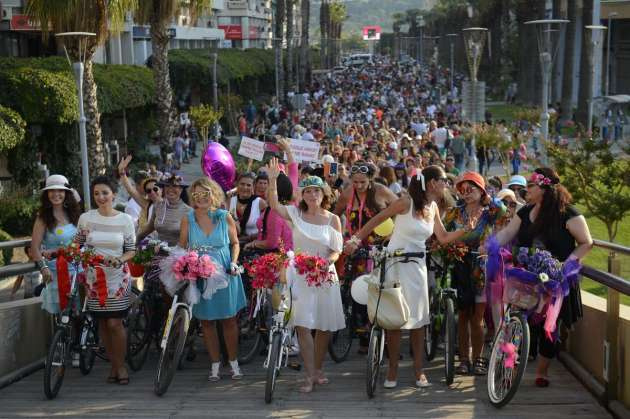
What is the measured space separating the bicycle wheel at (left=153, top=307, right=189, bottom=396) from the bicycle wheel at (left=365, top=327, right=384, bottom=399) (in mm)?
1408

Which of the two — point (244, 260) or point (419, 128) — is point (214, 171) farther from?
point (419, 128)

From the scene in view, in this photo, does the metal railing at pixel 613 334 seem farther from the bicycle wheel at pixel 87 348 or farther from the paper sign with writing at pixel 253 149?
the paper sign with writing at pixel 253 149

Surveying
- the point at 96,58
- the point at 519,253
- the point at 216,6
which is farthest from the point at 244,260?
the point at 216,6

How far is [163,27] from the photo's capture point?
24.5 metres

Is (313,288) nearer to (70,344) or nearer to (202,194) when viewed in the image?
(202,194)

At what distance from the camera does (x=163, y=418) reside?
22.8 ft

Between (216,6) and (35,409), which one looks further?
(216,6)

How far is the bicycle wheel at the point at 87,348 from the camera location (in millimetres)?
7965

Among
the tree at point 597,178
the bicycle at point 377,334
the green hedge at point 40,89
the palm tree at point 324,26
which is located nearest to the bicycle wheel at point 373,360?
the bicycle at point 377,334

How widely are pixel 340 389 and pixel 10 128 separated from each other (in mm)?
17479

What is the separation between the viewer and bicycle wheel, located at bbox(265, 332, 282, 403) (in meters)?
7.11

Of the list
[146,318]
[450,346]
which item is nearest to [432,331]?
[450,346]

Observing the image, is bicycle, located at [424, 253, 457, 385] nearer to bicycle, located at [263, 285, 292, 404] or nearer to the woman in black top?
the woman in black top

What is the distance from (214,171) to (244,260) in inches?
114
